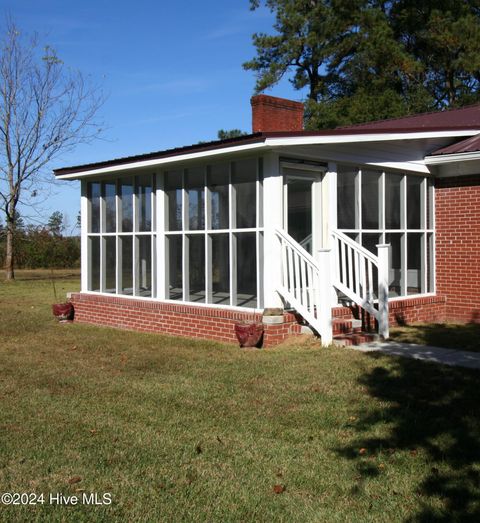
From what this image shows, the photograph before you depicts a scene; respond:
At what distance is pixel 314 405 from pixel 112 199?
758 centimetres

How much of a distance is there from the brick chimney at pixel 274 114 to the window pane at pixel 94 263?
13.1ft

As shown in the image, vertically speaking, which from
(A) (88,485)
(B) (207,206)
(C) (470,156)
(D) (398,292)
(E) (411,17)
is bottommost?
(A) (88,485)

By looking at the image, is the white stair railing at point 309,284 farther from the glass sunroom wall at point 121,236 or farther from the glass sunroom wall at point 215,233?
the glass sunroom wall at point 121,236

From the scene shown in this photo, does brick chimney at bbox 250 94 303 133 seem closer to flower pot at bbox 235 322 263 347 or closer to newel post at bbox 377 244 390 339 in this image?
newel post at bbox 377 244 390 339

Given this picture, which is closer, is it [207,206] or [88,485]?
[88,485]

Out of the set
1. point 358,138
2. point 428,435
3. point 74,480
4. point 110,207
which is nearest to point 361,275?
point 358,138

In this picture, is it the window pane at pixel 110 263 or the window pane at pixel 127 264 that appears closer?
the window pane at pixel 127 264

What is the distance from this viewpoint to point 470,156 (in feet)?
33.8

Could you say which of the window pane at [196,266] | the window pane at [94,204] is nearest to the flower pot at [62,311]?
the window pane at [94,204]

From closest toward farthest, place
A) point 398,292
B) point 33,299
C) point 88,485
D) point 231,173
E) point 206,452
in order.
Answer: point 88,485, point 206,452, point 231,173, point 398,292, point 33,299

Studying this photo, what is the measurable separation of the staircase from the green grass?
0.47 metres

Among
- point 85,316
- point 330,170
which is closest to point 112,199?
point 85,316

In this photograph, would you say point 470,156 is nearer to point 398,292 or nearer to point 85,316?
point 398,292

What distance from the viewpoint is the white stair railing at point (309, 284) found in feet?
27.2
